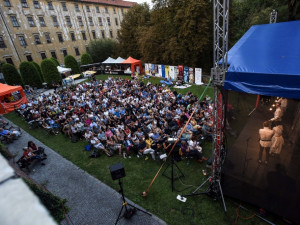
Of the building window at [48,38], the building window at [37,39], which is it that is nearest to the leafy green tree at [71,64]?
the building window at [37,39]

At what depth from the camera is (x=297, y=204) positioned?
4.89 metres

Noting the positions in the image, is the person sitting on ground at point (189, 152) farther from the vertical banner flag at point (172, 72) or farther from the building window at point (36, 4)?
the building window at point (36, 4)

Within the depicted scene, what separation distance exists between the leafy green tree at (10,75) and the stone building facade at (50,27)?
Answer: 8.97 metres

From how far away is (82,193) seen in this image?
721cm

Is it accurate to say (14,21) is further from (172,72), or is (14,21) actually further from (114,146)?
(114,146)

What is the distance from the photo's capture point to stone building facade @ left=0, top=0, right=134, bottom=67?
30859 millimetres

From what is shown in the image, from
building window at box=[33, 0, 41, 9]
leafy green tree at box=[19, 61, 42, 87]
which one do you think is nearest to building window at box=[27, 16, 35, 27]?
building window at box=[33, 0, 41, 9]

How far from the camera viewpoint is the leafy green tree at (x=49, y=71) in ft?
84.9

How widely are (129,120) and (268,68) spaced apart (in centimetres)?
874

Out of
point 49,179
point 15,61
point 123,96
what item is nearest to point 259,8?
point 123,96

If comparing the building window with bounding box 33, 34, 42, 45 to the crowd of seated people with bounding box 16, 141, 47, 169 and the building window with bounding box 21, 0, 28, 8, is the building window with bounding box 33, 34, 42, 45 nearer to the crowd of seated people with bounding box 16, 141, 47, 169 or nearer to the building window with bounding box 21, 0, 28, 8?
the building window with bounding box 21, 0, 28, 8

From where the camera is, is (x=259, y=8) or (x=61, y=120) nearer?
(x=61, y=120)

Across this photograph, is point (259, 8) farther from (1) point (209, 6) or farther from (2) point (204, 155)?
(2) point (204, 155)

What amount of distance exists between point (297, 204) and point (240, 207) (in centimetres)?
160
